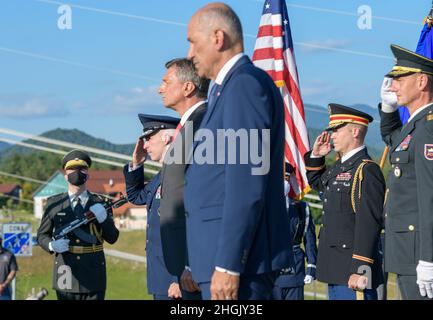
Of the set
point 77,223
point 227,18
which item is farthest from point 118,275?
point 227,18

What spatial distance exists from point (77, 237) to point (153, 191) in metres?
2.06

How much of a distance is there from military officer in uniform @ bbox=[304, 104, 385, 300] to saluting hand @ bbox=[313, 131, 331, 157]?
0.94ft

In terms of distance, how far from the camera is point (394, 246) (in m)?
5.82

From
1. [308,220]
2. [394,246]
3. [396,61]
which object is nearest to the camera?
[394,246]

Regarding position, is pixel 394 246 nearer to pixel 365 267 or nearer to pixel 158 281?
pixel 365 267

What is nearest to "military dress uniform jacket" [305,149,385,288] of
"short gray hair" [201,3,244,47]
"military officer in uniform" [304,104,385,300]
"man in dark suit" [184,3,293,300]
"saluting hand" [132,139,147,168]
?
"military officer in uniform" [304,104,385,300]

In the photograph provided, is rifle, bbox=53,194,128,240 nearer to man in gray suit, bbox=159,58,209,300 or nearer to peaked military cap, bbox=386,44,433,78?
man in gray suit, bbox=159,58,209,300

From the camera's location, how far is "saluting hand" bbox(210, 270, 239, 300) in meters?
4.32

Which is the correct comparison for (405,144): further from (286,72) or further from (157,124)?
(286,72)

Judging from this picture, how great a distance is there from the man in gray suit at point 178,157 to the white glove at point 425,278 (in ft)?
4.34

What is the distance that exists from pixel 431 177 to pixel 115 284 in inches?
1029

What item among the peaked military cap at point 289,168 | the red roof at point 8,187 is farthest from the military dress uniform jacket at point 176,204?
the red roof at point 8,187

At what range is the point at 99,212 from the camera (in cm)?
909
